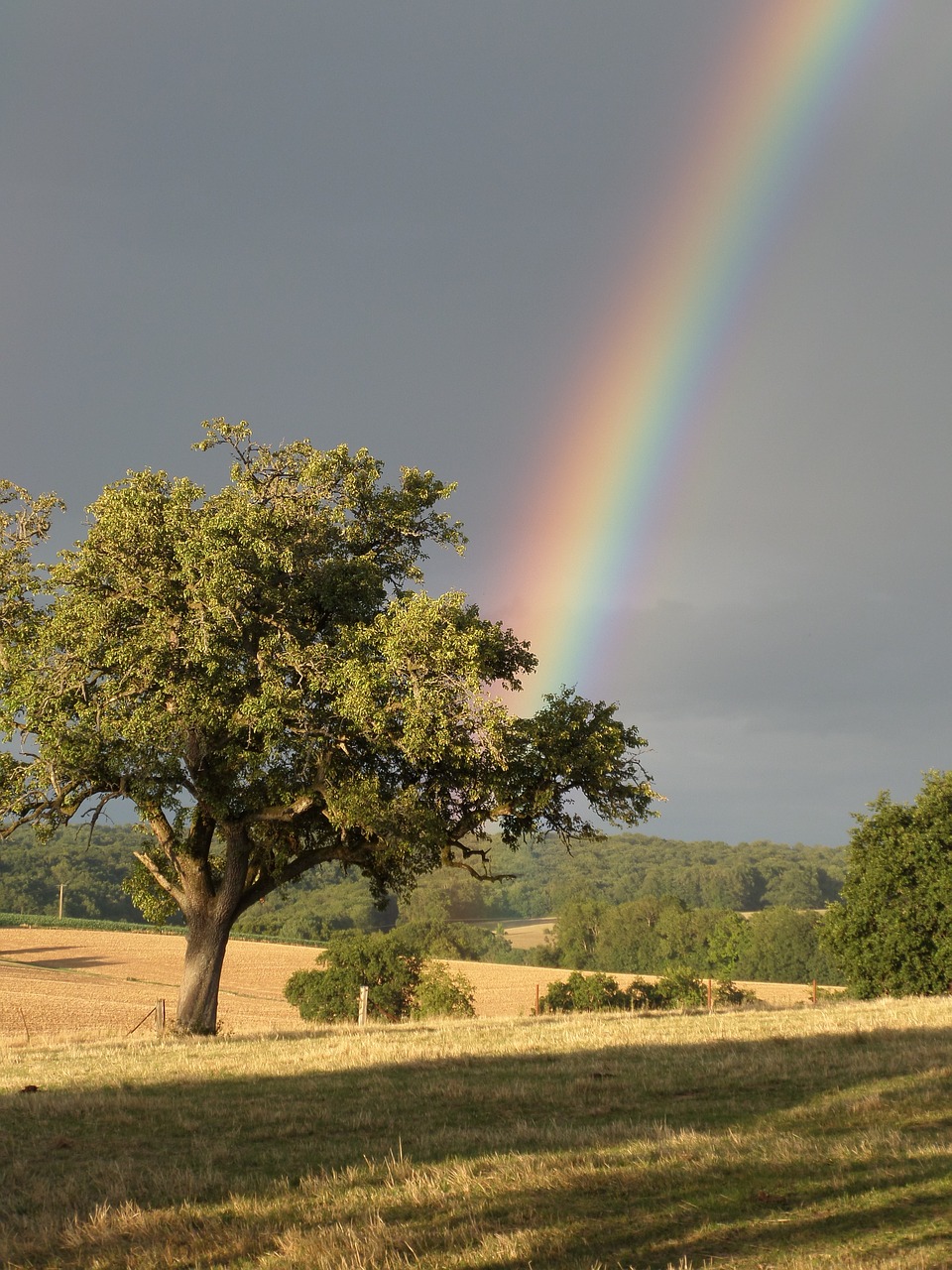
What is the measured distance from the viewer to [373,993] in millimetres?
84688

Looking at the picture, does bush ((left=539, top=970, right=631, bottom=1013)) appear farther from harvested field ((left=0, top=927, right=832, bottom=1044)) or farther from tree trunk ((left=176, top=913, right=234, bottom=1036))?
tree trunk ((left=176, top=913, right=234, bottom=1036))

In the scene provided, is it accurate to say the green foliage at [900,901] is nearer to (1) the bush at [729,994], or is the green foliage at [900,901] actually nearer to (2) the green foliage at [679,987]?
(1) the bush at [729,994]

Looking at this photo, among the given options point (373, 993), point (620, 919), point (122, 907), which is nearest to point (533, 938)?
point (620, 919)

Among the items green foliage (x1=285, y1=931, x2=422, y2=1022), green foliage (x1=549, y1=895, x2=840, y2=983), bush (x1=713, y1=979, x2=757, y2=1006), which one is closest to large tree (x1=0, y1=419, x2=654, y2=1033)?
green foliage (x1=285, y1=931, x2=422, y2=1022)

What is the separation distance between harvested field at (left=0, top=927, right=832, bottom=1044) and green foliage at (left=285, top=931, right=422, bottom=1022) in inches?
78.5

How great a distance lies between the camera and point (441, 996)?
7788 centimetres

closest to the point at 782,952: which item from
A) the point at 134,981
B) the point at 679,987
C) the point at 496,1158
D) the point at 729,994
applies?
the point at 679,987

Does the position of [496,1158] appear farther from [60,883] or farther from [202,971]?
[60,883]

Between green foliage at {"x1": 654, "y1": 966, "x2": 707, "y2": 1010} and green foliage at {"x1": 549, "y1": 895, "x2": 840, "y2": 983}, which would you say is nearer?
green foliage at {"x1": 654, "y1": 966, "x2": 707, "y2": 1010}

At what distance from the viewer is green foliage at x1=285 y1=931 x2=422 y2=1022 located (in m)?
84.1

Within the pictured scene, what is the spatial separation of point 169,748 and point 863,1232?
22.9 metres

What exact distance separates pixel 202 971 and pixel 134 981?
69670mm

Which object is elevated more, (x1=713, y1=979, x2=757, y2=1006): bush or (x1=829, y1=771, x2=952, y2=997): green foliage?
(x1=829, y1=771, x2=952, y2=997): green foliage

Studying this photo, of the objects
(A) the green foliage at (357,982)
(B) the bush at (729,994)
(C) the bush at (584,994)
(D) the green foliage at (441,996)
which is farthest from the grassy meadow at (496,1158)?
(C) the bush at (584,994)
